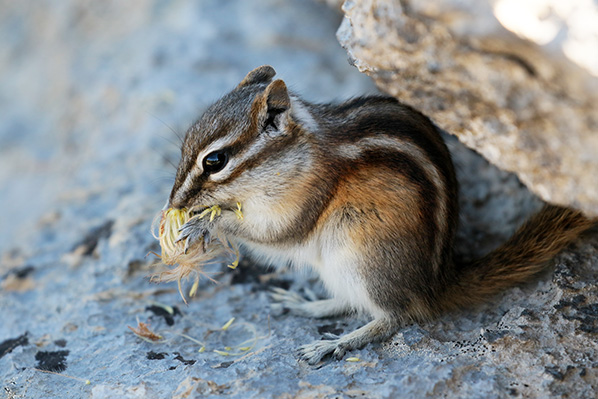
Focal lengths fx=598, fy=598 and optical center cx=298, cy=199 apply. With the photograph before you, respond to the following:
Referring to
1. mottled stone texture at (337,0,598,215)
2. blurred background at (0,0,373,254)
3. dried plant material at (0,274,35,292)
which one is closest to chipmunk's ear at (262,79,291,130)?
mottled stone texture at (337,0,598,215)

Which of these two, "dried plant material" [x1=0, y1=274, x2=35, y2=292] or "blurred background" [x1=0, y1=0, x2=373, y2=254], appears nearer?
"dried plant material" [x1=0, y1=274, x2=35, y2=292]

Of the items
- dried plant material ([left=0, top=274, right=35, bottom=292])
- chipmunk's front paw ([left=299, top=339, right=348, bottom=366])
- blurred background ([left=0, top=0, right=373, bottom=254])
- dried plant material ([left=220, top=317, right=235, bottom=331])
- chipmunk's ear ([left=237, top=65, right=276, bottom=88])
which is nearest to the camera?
chipmunk's front paw ([left=299, top=339, right=348, bottom=366])

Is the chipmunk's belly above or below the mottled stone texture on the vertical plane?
below

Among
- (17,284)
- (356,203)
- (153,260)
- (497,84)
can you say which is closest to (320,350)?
(356,203)

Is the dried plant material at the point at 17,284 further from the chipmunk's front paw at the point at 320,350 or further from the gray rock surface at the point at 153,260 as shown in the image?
the chipmunk's front paw at the point at 320,350

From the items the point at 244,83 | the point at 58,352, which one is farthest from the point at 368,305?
Answer: the point at 58,352

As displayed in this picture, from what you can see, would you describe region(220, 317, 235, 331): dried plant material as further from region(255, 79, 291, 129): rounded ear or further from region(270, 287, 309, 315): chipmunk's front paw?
region(255, 79, 291, 129): rounded ear

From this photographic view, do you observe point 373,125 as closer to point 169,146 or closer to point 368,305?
point 368,305

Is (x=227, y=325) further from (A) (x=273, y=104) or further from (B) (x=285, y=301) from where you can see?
(A) (x=273, y=104)
